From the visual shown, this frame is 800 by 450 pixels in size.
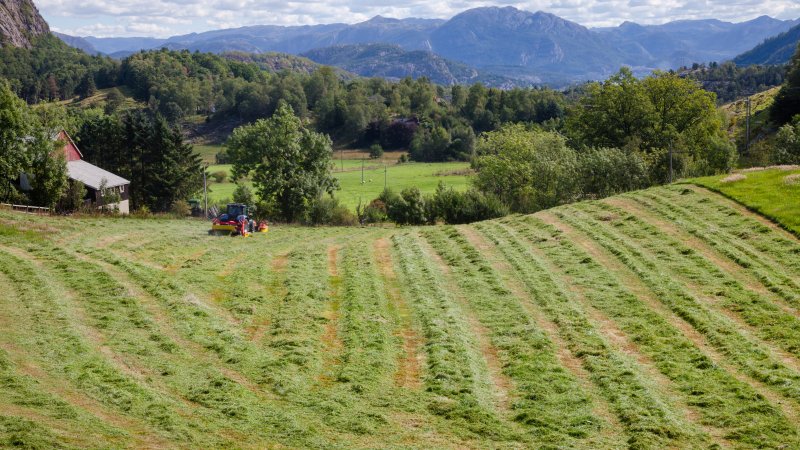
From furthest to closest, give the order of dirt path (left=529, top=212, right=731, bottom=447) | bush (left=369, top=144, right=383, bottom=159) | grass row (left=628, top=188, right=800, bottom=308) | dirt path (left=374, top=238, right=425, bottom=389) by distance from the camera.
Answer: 1. bush (left=369, top=144, right=383, bottom=159)
2. grass row (left=628, top=188, right=800, bottom=308)
3. dirt path (left=374, top=238, right=425, bottom=389)
4. dirt path (left=529, top=212, right=731, bottom=447)

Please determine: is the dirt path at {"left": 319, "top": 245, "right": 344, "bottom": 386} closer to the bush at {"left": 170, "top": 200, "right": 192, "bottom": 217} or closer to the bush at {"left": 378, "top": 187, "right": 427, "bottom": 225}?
the bush at {"left": 378, "top": 187, "right": 427, "bottom": 225}

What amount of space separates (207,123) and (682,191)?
170 metres

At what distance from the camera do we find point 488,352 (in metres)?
19.1

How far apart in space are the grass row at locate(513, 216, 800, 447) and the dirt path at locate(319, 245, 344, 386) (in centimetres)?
808

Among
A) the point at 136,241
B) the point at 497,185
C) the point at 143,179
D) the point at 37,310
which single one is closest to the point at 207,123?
the point at 143,179

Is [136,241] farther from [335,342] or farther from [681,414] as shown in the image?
[681,414]

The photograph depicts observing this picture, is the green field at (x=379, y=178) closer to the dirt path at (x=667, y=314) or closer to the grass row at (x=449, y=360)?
the dirt path at (x=667, y=314)

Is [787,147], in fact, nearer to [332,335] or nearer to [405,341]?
[405,341]

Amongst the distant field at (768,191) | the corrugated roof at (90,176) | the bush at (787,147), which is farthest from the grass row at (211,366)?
the bush at (787,147)

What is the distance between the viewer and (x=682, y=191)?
38.3m

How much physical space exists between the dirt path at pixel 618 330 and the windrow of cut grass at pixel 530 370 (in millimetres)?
1945

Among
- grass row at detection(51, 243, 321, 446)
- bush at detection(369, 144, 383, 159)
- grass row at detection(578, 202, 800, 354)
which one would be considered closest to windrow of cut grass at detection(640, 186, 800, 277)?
grass row at detection(578, 202, 800, 354)

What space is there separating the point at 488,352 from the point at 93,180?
51.3m

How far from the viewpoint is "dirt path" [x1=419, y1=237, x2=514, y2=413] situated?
630 inches
